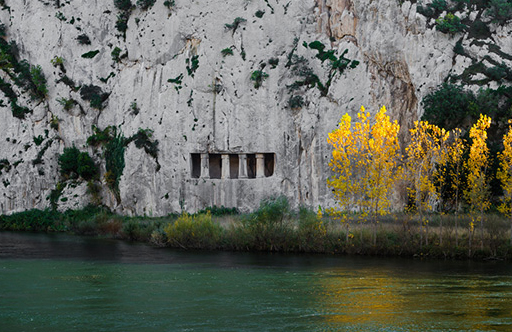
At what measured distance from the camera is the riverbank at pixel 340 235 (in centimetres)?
3151

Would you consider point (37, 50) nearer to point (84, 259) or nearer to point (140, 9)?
point (140, 9)

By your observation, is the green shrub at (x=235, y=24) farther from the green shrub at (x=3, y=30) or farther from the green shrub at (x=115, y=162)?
the green shrub at (x=3, y=30)

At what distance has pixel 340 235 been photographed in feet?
111

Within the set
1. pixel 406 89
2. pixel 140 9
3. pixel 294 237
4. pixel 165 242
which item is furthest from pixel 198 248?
pixel 140 9

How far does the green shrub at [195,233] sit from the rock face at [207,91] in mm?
11540

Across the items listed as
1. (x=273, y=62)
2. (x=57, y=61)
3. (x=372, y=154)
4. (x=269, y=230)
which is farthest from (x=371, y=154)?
(x=57, y=61)

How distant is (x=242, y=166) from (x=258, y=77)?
6.50 meters

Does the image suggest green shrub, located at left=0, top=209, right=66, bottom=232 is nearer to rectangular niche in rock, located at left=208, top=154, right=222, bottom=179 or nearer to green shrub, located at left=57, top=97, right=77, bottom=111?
green shrub, located at left=57, top=97, right=77, bottom=111

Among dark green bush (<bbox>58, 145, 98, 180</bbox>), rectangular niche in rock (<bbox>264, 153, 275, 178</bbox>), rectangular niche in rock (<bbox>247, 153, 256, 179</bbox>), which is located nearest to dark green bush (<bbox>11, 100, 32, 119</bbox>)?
dark green bush (<bbox>58, 145, 98, 180</bbox>)

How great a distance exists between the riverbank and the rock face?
9.43m

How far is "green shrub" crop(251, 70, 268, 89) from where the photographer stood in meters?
49.9

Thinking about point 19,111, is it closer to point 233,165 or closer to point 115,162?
point 115,162

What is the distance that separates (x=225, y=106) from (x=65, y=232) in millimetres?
14647

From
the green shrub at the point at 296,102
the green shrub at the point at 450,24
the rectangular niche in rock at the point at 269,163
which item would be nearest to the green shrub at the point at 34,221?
the rectangular niche in rock at the point at 269,163
